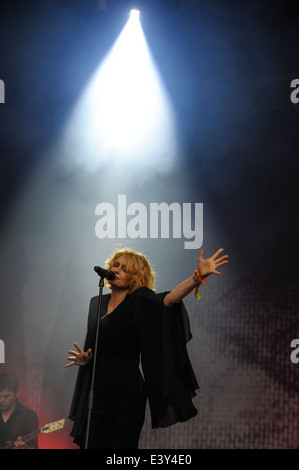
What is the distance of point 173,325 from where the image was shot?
121 inches

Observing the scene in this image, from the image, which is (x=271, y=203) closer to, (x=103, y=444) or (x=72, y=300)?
(x=72, y=300)

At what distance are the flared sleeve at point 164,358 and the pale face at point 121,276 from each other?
0.34ft

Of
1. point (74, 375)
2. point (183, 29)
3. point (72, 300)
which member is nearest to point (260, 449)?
point (74, 375)

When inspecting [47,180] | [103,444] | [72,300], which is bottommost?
[103,444]

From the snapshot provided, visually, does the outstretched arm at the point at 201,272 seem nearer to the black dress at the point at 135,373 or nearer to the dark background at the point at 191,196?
the black dress at the point at 135,373

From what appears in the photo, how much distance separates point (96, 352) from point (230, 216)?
2283mm

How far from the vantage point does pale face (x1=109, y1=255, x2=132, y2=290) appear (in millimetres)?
3148

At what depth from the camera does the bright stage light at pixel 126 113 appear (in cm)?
486

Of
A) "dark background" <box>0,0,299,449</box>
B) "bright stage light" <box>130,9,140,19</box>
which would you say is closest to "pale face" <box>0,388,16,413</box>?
"dark background" <box>0,0,299,449</box>

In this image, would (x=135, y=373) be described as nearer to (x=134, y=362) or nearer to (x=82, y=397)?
(x=134, y=362)

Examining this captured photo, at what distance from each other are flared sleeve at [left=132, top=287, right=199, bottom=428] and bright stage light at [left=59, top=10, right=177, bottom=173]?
2.02m

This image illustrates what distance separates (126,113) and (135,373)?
277 centimetres

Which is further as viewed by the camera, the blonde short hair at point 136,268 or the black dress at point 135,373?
the blonde short hair at point 136,268

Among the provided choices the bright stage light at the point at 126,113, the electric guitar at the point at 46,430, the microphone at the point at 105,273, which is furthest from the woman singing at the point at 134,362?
the bright stage light at the point at 126,113
